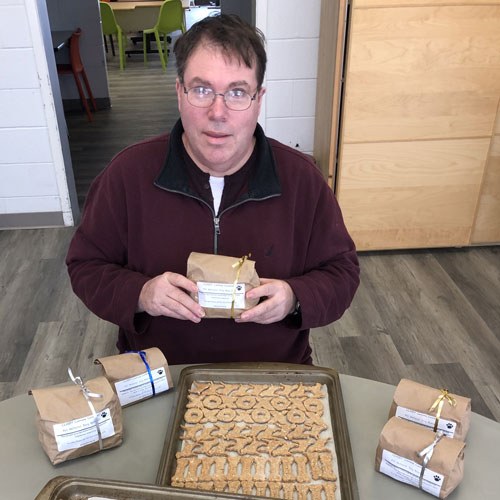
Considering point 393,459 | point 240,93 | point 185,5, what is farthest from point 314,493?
point 185,5

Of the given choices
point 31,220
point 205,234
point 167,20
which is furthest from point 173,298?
point 167,20

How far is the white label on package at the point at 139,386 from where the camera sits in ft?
3.44

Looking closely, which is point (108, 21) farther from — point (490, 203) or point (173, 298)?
point (173, 298)

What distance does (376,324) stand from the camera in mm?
2650

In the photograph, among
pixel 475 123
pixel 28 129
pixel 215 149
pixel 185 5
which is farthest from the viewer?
pixel 185 5

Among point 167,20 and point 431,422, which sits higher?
point 431,422

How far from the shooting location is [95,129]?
5598mm

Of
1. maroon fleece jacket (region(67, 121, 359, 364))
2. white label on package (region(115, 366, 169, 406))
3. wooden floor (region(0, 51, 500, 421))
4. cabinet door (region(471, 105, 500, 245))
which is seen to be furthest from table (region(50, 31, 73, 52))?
white label on package (region(115, 366, 169, 406))

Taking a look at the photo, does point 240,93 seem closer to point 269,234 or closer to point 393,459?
point 269,234

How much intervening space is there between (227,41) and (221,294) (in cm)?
53

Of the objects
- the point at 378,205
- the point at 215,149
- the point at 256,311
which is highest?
the point at 215,149

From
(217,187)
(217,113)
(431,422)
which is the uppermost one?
(217,113)

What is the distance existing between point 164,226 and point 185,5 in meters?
9.08

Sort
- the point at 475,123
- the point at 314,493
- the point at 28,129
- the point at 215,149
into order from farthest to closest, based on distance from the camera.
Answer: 1. the point at 28,129
2. the point at 475,123
3. the point at 215,149
4. the point at 314,493
